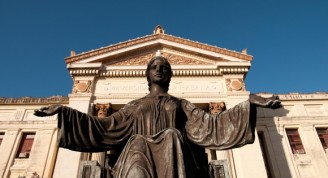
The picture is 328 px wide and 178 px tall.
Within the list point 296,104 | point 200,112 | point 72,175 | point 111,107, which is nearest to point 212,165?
point 200,112

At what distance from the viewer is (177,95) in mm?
17281

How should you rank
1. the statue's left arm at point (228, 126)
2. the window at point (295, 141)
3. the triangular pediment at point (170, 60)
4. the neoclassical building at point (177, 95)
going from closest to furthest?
the statue's left arm at point (228, 126) → the neoclassical building at point (177, 95) → the window at point (295, 141) → the triangular pediment at point (170, 60)

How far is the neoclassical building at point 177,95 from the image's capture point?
17.1 metres

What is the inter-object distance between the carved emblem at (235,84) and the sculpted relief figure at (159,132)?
14570 millimetres

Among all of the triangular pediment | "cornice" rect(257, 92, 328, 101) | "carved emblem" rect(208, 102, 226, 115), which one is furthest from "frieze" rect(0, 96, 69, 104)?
"cornice" rect(257, 92, 328, 101)

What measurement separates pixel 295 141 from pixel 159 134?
17.7m

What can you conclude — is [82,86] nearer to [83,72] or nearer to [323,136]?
[83,72]

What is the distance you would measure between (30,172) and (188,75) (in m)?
10.6

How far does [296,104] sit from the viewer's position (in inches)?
773

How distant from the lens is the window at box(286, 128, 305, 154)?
17844mm

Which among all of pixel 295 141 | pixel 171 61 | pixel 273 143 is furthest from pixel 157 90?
pixel 295 141

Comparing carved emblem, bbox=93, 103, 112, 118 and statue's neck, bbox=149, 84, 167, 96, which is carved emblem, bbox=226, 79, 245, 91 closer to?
carved emblem, bbox=93, 103, 112, 118

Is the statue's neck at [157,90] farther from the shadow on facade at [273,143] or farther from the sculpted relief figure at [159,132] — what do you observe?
the shadow on facade at [273,143]

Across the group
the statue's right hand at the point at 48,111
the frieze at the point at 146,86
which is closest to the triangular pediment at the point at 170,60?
the frieze at the point at 146,86
